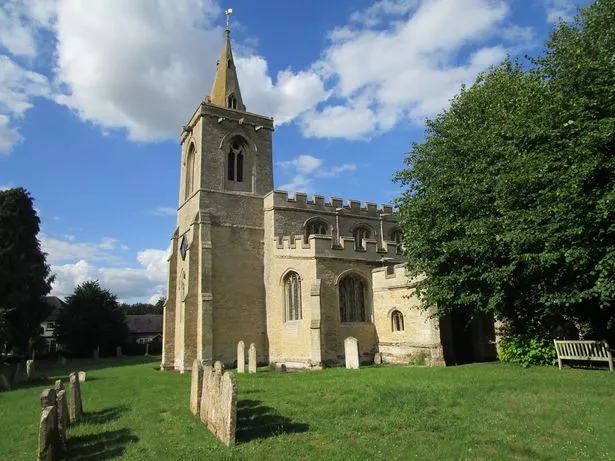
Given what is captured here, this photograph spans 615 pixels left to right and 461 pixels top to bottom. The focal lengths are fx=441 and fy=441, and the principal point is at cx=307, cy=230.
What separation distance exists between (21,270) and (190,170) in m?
13.6

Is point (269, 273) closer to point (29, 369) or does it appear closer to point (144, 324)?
point (29, 369)

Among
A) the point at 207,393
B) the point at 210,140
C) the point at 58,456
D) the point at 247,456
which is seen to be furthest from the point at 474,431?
the point at 210,140

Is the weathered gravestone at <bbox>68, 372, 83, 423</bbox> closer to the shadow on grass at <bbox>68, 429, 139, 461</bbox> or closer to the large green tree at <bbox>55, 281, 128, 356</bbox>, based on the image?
the shadow on grass at <bbox>68, 429, 139, 461</bbox>

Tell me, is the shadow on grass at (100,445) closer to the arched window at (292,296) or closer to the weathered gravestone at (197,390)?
the weathered gravestone at (197,390)

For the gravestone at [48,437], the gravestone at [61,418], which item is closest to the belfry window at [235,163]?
the gravestone at [61,418]

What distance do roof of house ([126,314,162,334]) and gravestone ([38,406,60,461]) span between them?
55.2 metres

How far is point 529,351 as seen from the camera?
1539cm

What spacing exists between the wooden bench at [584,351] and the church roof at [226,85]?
22344mm

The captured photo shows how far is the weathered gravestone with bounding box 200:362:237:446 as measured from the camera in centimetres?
716

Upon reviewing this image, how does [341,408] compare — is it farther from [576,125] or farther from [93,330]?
[93,330]

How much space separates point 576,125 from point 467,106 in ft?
21.7

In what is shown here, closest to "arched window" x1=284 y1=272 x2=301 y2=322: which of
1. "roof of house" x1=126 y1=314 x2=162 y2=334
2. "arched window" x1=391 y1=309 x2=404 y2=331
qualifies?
"arched window" x1=391 y1=309 x2=404 y2=331

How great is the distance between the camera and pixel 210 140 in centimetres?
2575

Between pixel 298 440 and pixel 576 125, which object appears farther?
pixel 576 125
